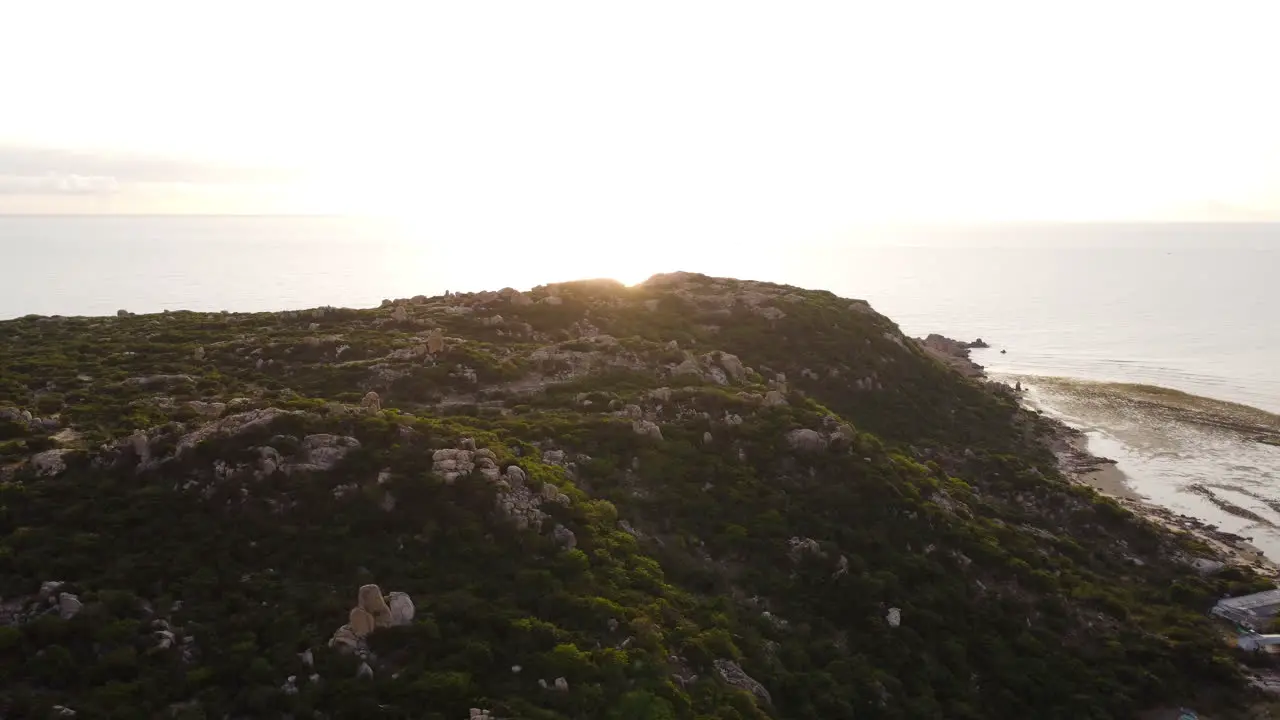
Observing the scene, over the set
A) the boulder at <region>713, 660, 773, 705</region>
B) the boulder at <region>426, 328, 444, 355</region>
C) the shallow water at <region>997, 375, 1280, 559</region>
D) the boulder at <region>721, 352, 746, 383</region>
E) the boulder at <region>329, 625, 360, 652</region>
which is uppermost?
the boulder at <region>426, 328, 444, 355</region>

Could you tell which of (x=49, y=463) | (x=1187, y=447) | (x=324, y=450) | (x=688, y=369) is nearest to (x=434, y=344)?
(x=688, y=369)

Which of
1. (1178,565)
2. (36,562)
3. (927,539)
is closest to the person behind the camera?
(36,562)

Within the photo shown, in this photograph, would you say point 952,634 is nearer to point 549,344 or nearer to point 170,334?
point 549,344

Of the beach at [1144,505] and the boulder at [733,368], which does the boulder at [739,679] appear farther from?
the beach at [1144,505]

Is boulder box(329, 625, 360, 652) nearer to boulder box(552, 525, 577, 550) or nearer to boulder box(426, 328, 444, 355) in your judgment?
boulder box(552, 525, 577, 550)

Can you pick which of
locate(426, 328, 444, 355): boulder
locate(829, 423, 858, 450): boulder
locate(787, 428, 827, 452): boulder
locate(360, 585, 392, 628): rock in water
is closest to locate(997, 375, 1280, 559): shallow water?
locate(829, 423, 858, 450): boulder

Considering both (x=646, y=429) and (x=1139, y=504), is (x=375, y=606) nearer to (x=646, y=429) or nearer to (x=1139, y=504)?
(x=646, y=429)

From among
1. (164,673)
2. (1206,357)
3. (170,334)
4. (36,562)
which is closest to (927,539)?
(164,673)
